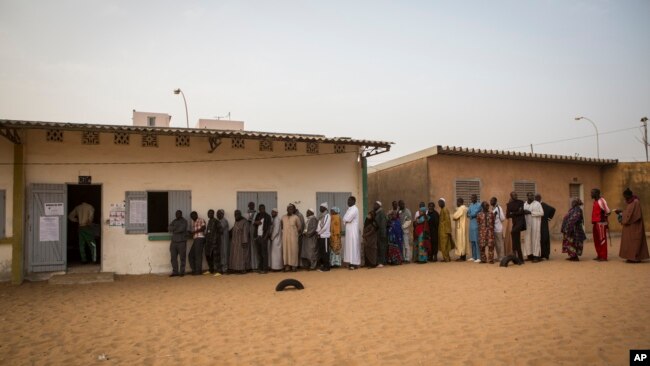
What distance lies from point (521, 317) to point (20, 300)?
7916 mm

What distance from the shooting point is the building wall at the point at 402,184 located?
A: 14.2 m

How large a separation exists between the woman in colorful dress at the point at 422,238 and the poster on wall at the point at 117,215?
7104 mm

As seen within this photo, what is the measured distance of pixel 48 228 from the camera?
9578 millimetres

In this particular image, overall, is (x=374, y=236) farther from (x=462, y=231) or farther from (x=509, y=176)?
(x=509, y=176)

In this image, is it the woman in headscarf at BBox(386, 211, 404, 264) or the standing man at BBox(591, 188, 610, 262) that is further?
the woman in headscarf at BBox(386, 211, 404, 264)

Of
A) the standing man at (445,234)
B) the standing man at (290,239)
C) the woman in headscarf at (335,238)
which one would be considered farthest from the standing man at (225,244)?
the standing man at (445,234)

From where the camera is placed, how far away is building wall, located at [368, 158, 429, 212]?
14195 mm

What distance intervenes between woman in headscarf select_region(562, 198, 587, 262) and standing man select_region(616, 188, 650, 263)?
84cm

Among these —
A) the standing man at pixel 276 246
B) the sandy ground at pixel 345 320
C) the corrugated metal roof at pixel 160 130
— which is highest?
the corrugated metal roof at pixel 160 130

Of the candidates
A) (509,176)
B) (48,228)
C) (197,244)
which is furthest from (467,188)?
(48,228)

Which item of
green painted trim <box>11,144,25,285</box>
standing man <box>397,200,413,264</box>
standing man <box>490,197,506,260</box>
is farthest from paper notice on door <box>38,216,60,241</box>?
standing man <box>490,197,506,260</box>

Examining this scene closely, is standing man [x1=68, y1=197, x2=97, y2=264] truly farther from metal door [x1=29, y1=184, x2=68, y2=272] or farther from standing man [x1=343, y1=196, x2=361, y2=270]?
standing man [x1=343, y1=196, x2=361, y2=270]

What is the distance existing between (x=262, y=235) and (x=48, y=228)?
4530mm

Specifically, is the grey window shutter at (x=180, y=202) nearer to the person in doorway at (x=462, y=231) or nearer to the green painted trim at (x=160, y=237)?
the green painted trim at (x=160, y=237)
